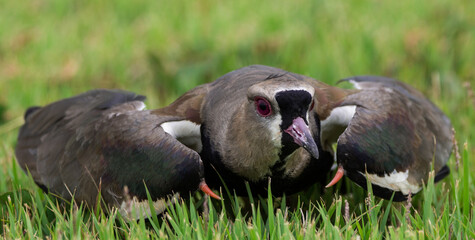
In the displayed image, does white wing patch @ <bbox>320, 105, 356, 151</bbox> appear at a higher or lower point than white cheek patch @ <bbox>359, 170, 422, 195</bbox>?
higher

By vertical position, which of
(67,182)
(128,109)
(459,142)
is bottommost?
(459,142)

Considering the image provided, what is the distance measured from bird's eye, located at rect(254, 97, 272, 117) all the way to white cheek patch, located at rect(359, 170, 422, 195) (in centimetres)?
58

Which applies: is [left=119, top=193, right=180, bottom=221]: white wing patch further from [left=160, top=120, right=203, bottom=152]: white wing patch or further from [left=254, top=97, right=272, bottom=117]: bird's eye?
[left=254, top=97, right=272, bottom=117]: bird's eye

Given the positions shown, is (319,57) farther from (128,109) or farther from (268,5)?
(128,109)

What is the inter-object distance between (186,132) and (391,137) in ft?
3.65

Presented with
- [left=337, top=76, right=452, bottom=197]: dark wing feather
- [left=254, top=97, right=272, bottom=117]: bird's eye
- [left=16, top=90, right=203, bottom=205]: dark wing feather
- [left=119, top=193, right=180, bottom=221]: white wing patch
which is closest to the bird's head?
[left=254, top=97, right=272, bottom=117]: bird's eye

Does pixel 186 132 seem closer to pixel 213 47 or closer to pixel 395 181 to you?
pixel 395 181

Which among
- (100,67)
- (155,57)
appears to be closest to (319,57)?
(155,57)

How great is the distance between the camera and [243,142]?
3691 millimetres

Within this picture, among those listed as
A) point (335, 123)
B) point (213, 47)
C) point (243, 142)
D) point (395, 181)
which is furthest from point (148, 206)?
point (213, 47)

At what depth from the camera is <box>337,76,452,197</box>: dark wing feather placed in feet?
11.6

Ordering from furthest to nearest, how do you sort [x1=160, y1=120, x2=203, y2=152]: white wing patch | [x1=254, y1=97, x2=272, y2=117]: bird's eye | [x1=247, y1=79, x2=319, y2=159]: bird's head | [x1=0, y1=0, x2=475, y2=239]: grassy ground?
[x1=0, y1=0, x2=475, y2=239]: grassy ground < [x1=160, y1=120, x2=203, y2=152]: white wing patch < [x1=254, y1=97, x2=272, y2=117]: bird's eye < [x1=247, y1=79, x2=319, y2=159]: bird's head

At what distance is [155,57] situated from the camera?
621 cm

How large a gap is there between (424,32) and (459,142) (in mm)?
1922
